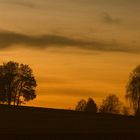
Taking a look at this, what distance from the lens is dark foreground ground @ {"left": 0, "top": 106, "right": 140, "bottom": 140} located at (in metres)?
52.0

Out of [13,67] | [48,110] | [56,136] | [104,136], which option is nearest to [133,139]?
[104,136]

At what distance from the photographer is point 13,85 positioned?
10506 centimetres

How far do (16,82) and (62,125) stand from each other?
4950 centimetres

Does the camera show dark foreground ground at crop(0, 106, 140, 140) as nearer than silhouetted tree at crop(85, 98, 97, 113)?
Yes

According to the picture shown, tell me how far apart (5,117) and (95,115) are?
11.8 m

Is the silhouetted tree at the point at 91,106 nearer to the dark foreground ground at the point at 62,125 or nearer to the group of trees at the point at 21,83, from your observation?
the group of trees at the point at 21,83

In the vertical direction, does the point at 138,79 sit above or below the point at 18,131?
above

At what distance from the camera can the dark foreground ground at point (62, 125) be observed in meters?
52.0

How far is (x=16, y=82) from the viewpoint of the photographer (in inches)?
4289

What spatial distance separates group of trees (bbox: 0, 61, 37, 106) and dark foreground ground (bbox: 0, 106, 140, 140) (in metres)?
29.0

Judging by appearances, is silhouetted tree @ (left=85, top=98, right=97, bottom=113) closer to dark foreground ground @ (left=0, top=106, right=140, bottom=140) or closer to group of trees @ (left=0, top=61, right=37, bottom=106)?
group of trees @ (left=0, top=61, right=37, bottom=106)

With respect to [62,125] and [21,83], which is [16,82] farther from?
[62,125]

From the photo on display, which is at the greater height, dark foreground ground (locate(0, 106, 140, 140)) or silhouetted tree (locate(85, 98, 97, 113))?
silhouetted tree (locate(85, 98, 97, 113))

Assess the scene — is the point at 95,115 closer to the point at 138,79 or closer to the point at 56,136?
the point at 56,136
